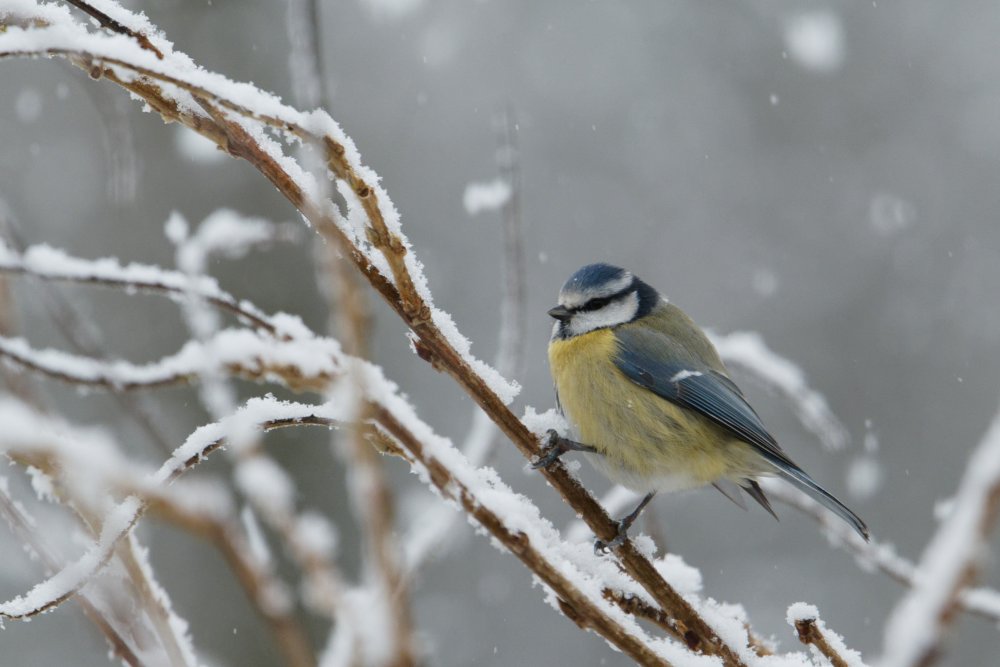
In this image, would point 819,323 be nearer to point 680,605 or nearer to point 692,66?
point 692,66

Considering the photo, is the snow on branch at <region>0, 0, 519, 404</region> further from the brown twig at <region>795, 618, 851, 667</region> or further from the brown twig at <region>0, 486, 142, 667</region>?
the brown twig at <region>795, 618, 851, 667</region>

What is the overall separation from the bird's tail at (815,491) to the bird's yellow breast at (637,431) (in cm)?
10

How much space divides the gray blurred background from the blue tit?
14.0 ft

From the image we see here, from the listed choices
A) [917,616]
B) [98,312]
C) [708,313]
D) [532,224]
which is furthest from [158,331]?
[917,616]

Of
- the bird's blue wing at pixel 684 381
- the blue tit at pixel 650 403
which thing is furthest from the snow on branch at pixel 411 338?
the bird's blue wing at pixel 684 381

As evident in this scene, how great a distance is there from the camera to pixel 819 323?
10039 millimetres

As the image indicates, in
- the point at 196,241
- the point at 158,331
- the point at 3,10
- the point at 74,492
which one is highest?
the point at 158,331

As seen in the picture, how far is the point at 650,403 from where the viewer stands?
109 inches

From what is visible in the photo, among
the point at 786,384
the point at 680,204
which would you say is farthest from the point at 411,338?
the point at 680,204

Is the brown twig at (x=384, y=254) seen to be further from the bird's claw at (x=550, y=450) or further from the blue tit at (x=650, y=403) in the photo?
the blue tit at (x=650, y=403)

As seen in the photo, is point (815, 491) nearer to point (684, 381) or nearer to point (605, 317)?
point (684, 381)

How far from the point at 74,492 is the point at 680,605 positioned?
76cm

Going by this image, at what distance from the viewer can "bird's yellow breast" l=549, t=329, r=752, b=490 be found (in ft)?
8.61

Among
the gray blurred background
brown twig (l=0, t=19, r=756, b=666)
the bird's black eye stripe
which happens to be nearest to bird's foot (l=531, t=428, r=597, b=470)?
brown twig (l=0, t=19, r=756, b=666)
